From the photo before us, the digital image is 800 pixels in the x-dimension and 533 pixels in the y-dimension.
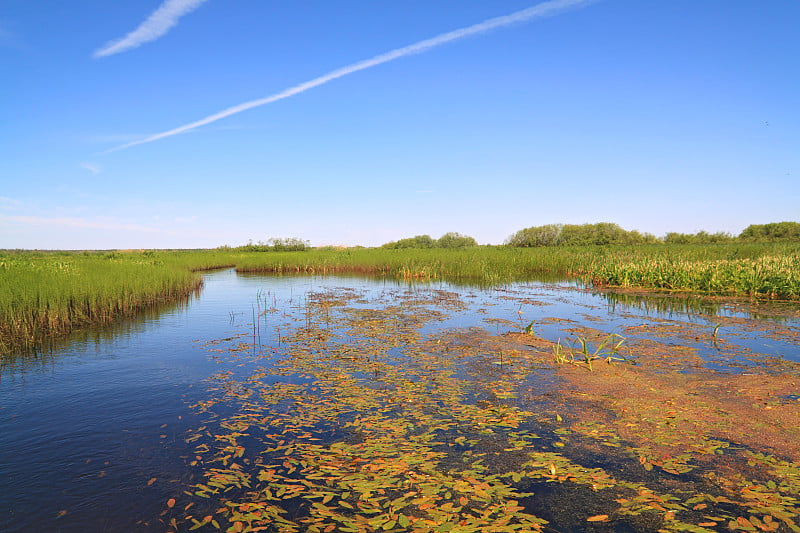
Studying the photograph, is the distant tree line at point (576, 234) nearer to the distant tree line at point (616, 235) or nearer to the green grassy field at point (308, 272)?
the distant tree line at point (616, 235)

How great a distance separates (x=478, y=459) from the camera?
16.6 feet

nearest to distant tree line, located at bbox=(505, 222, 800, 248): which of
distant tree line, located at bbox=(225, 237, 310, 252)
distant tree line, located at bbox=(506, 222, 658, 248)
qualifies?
distant tree line, located at bbox=(506, 222, 658, 248)

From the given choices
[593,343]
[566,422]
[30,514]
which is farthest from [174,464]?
[593,343]

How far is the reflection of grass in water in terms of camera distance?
13.2 ft

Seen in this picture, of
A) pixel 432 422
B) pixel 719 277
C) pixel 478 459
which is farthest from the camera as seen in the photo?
pixel 719 277

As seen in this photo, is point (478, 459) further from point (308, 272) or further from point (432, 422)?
point (308, 272)

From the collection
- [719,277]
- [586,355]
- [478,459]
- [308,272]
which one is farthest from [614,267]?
[308,272]

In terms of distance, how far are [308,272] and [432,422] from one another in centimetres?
3455

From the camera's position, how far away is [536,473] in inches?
187

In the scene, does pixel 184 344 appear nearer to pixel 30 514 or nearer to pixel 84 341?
pixel 84 341

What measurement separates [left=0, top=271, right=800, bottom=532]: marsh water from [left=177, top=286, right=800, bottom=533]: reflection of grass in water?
0.03 meters

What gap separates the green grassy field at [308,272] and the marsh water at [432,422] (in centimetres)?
135

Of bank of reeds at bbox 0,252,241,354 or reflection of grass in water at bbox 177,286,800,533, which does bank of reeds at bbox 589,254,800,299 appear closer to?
reflection of grass in water at bbox 177,286,800,533

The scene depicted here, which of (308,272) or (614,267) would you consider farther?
(308,272)
